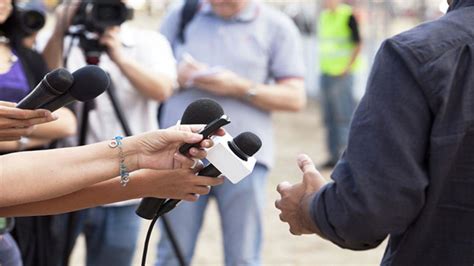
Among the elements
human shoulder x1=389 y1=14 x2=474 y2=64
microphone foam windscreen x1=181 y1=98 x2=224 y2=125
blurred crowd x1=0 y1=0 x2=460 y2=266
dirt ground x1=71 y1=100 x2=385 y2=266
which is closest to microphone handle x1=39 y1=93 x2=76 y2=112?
microphone foam windscreen x1=181 y1=98 x2=224 y2=125

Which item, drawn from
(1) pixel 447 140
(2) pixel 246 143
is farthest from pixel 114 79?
(1) pixel 447 140

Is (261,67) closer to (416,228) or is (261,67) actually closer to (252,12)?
(252,12)

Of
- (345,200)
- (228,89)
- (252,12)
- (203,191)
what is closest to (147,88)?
(228,89)

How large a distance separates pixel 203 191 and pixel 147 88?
1.79 metres

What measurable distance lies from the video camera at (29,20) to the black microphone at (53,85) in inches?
60.3

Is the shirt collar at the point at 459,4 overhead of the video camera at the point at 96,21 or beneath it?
overhead

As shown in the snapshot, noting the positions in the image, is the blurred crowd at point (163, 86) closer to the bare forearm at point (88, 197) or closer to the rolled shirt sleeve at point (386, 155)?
the bare forearm at point (88, 197)

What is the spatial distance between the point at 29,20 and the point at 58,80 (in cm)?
166

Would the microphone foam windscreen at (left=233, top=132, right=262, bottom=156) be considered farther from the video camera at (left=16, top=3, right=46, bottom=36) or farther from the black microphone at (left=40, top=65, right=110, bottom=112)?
the video camera at (left=16, top=3, right=46, bottom=36)

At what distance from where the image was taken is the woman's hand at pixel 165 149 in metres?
2.21

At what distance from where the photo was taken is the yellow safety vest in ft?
33.4

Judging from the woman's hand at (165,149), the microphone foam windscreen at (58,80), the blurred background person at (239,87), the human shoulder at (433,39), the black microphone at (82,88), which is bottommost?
the blurred background person at (239,87)

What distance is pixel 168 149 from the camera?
2277 mm

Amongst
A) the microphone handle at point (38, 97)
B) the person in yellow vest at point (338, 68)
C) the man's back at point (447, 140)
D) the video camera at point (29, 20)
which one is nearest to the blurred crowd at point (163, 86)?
the video camera at point (29, 20)
